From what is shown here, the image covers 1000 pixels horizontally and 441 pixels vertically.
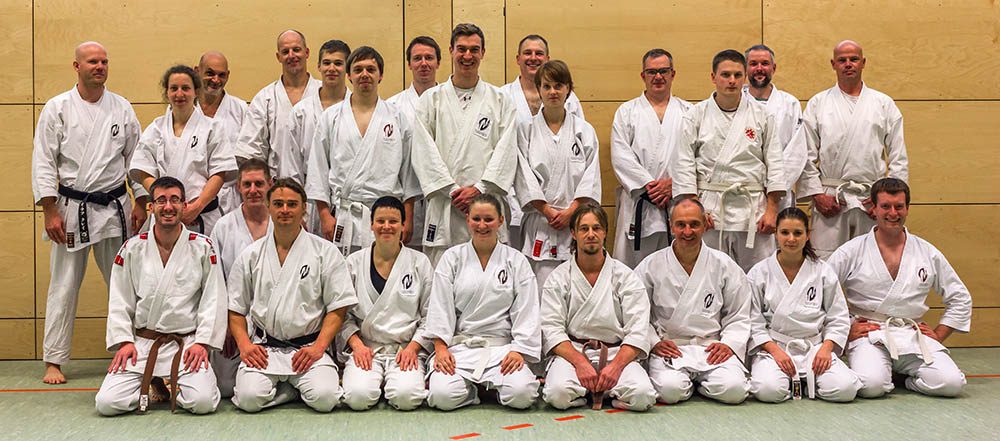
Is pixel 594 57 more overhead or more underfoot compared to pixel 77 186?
more overhead

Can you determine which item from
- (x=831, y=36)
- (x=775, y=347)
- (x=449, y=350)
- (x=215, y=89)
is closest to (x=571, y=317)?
(x=449, y=350)

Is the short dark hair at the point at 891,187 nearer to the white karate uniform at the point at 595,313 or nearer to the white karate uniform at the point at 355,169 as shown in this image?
the white karate uniform at the point at 595,313

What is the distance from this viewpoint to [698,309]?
4.16m

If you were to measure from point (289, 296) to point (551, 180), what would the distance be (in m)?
1.58

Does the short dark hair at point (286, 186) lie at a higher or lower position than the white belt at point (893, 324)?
higher

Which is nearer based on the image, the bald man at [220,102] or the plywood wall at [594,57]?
the bald man at [220,102]

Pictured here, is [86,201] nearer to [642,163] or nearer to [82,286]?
[82,286]

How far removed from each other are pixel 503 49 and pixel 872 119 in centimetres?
237

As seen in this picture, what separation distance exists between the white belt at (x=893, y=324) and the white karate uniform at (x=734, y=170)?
600mm

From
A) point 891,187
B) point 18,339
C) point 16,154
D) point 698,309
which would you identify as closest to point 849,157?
point 891,187

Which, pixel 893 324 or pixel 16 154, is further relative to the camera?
pixel 16 154

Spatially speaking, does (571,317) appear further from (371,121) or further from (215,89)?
(215,89)

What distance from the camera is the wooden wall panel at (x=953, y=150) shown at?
5.75 metres

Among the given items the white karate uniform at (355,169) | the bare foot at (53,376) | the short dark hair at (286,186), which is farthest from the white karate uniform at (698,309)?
the bare foot at (53,376)
